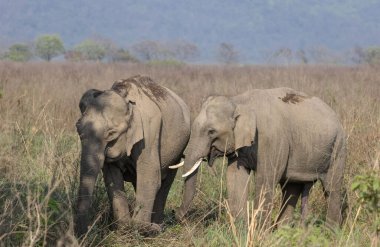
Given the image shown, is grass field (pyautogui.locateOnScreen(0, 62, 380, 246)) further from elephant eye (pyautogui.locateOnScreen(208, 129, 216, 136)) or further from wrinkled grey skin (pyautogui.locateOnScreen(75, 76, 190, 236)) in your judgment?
elephant eye (pyautogui.locateOnScreen(208, 129, 216, 136))

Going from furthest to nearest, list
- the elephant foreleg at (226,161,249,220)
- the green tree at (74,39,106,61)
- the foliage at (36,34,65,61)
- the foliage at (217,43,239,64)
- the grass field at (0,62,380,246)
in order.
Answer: the foliage at (36,34,65,61) < the green tree at (74,39,106,61) < the foliage at (217,43,239,64) < the elephant foreleg at (226,161,249,220) < the grass field at (0,62,380,246)

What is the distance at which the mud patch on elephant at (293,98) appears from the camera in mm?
7870

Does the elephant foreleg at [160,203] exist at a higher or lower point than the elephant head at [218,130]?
lower

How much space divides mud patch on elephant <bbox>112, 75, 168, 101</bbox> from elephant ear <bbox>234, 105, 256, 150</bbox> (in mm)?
688

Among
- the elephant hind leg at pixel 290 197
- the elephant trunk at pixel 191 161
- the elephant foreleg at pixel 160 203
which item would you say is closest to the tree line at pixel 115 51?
the elephant hind leg at pixel 290 197

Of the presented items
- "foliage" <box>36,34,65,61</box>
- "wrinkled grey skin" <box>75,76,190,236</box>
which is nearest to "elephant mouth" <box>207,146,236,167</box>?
"wrinkled grey skin" <box>75,76,190,236</box>

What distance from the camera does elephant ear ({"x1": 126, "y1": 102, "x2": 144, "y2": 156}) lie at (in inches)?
268

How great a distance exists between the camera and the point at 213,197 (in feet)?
27.5

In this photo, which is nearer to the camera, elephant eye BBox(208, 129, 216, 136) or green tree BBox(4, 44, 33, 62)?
elephant eye BBox(208, 129, 216, 136)

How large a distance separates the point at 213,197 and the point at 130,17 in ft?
570

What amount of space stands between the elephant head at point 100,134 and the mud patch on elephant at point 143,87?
0.17 metres

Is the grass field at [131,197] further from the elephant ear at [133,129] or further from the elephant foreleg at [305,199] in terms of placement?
the elephant ear at [133,129]

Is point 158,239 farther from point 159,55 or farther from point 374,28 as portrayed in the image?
point 374,28

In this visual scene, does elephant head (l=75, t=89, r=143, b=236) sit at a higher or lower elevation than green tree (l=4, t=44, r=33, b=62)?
higher
